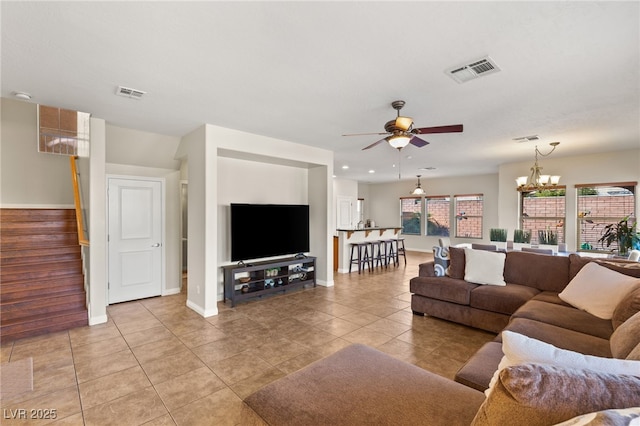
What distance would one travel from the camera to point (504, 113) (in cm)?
378

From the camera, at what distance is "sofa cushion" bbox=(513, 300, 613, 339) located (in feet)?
7.92

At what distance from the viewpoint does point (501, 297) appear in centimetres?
346

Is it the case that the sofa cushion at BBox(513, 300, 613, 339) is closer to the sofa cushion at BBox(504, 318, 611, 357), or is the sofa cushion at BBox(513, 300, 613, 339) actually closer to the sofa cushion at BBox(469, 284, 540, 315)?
the sofa cushion at BBox(504, 318, 611, 357)

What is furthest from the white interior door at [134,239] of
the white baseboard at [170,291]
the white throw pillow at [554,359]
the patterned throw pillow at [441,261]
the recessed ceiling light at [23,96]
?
the white throw pillow at [554,359]

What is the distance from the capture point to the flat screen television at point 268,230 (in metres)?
4.82

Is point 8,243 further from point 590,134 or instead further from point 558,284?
point 590,134

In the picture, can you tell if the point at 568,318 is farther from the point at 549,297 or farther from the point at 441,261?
the point at 441,261

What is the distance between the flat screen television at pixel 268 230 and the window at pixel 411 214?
6.85m

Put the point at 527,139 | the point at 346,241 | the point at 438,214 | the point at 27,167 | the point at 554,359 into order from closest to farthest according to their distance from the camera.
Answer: the point at 554,359 < the point at 27,167 < the point at 527,139 < the point at 346,241 < the point at 438,214

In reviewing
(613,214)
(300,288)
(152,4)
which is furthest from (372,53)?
(613,214)

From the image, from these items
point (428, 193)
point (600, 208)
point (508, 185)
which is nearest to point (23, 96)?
point (508, 185)

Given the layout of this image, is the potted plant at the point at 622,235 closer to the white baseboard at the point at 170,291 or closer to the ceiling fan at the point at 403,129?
the ceiling fan at the point at 403,129

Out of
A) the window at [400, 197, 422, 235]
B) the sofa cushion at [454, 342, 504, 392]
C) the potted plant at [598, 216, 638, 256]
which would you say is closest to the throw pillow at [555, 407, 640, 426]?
the sofa cushion at [454, 342, 504, 392]

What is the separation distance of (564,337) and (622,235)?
16.8ft
